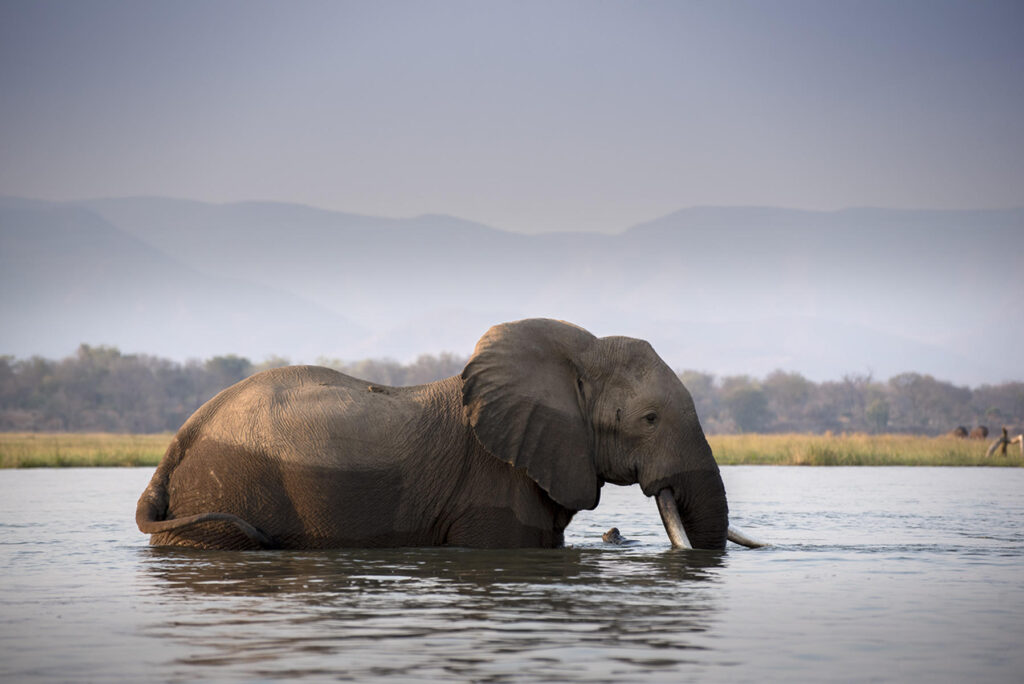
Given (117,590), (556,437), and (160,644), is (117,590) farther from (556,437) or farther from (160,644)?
(556,437)

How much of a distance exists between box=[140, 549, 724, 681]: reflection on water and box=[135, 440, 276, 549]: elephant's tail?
246 millimetres

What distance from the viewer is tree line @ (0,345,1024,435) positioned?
102 metres

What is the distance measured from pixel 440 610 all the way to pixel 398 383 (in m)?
103

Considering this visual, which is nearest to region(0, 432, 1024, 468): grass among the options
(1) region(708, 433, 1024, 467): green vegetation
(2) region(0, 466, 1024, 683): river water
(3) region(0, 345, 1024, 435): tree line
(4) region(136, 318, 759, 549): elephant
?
(1) region(708, 433, 1024, 467): green vegetation

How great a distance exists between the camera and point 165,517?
11.7m

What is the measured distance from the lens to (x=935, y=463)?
35.5 metres

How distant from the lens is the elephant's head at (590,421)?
37.1ft

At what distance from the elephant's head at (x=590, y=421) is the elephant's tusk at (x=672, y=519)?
0.04ft

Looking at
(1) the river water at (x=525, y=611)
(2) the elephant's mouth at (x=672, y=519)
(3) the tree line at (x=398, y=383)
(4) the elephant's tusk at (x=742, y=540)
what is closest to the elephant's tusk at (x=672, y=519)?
(2) the elephant's mouth at (x=672, y=519)

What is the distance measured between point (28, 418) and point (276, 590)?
9675 cm

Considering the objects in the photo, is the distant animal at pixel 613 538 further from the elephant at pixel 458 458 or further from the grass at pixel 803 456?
the grass at pixel 803 456

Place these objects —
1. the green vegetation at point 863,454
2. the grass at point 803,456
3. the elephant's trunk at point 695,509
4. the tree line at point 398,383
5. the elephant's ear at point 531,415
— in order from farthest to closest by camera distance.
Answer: the tree line at point 398,383 < the green vegetation at point 863,454 < the grass at point 803,456 < the elephant's trunk at point 695,509 < the elephant's ear at point 531,415

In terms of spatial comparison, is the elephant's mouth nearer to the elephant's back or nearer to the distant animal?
the distant animal

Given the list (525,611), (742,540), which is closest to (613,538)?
(742,540)
